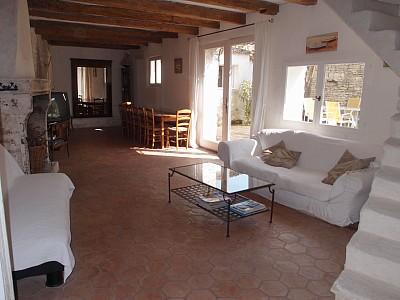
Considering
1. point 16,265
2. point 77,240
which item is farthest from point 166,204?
point 16,265

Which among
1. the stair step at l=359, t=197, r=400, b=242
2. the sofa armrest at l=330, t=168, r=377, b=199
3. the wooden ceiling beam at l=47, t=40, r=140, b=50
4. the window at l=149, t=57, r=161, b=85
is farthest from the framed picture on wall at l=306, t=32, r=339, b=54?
the wooden ceiling beam at l=47, t=40, r=140, b=50

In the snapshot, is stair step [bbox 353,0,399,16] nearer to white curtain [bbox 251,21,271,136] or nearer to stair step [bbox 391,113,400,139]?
stair step [bbox 391,113,400,139]

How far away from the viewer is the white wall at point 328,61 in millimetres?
3633

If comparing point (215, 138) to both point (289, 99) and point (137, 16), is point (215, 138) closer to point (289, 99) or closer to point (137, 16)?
point (289, 99)

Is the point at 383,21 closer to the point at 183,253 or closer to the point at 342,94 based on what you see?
the point at 342,94

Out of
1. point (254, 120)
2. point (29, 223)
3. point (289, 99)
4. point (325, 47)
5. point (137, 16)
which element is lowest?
point (29, 223)

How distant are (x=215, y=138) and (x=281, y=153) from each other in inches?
112

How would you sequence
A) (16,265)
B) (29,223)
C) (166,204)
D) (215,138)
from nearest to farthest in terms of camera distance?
(16,265)
(29,223)
(166,204)
(215,138)

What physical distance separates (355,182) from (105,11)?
4420 millimetres

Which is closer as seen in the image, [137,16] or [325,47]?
[325,47]

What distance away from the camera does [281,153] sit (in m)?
4.17

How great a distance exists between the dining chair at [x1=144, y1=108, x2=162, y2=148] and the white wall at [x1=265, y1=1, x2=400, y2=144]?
2685 mm

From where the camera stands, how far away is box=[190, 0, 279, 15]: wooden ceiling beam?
4.29 meters

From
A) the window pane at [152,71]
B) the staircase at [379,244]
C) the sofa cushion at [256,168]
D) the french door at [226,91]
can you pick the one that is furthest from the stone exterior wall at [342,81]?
the window pane at [152,71]
